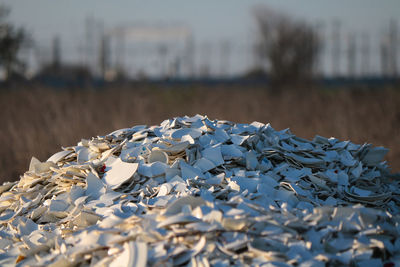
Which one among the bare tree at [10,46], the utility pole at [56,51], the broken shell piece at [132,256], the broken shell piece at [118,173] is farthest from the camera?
the utility pole at [56,51]

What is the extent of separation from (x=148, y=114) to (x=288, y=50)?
598 cm

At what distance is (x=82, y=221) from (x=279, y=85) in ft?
29.4

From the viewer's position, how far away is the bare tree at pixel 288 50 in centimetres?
1020

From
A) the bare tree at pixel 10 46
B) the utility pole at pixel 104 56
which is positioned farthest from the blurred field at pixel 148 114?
the utility pole at pixel 104 56

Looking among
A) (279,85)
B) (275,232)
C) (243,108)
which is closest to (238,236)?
(275,232)

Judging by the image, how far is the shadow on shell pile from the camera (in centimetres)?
146

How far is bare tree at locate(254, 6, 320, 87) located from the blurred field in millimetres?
2454

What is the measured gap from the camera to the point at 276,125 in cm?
564

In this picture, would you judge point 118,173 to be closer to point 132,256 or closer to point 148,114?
point 132,256

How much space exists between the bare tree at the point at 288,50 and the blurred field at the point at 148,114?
8.05 feet

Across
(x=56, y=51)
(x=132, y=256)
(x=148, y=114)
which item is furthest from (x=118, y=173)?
(x=56, y=51)

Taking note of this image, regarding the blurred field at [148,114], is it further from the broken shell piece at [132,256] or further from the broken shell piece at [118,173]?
the broken shell piece at [132,256]

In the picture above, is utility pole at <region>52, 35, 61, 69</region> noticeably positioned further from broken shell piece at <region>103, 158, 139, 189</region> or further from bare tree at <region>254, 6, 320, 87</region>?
broken shell piece at <region>103, 158, 139, 189</region>

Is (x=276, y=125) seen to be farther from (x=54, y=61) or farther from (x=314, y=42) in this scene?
(x=54, y=61)
